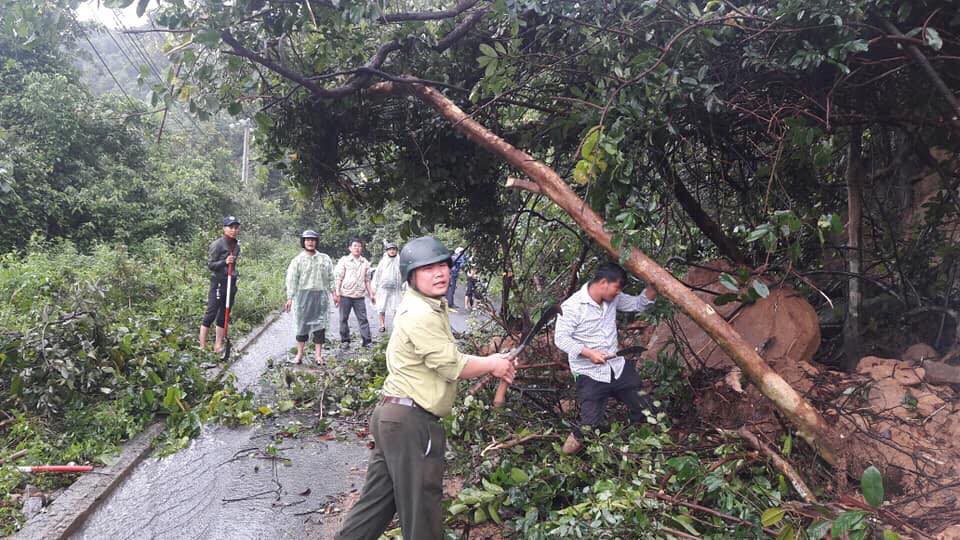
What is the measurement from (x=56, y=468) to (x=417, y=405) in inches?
131

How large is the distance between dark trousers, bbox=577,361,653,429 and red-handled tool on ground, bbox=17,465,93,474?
3.91 m

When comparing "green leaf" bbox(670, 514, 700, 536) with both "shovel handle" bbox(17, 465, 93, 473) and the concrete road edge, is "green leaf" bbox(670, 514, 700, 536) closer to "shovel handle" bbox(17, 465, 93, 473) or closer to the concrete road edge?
the concrete road edge

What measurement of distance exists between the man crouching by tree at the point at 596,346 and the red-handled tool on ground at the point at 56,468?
376cm

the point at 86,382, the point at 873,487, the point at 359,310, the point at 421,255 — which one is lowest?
the point at 359,310

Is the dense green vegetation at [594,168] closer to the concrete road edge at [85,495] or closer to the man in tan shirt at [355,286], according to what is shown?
the concrete road edge at [85,495]

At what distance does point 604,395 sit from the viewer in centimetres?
456

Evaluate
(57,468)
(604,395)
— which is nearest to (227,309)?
(57,468)

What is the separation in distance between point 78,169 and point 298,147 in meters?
12.9

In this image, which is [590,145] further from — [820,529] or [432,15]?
[820,529]

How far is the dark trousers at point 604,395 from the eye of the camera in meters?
4.53

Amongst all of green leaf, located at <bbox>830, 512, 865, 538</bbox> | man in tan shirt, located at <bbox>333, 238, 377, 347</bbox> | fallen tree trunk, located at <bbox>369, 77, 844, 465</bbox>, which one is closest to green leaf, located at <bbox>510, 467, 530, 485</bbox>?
fallen tree trunk, located at <bbox>369, 77, 844, 465</bbox>

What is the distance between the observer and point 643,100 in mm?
3875

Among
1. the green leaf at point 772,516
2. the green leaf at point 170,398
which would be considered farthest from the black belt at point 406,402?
the green leaf at point 170,398

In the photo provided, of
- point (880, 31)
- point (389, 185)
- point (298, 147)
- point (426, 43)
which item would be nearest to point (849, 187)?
point (880, 31)
